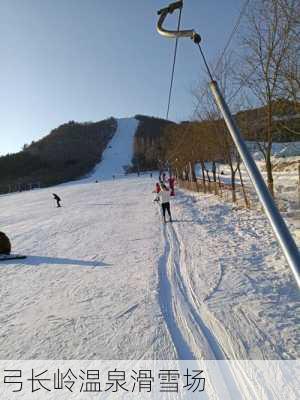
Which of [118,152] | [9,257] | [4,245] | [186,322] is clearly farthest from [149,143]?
[186,322]

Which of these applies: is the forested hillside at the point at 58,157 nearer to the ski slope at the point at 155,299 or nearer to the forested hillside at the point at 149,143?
the forested hillside at the point at 149,143

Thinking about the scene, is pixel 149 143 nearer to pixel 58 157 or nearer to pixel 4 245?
pixel 58 157

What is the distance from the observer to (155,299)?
5.48 metres

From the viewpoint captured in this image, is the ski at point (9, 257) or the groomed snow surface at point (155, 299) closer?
the groomed snow surface at point (155, 299)

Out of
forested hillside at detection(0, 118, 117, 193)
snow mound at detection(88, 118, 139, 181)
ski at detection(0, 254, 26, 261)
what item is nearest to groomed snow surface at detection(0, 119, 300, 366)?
ski at detection(0, 254, 26, 261)

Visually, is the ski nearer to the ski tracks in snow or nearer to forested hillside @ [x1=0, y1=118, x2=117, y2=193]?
the ski tracks in snow

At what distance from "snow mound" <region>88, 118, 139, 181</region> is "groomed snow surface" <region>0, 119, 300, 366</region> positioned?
237 ft

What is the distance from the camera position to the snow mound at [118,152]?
95.0 meters

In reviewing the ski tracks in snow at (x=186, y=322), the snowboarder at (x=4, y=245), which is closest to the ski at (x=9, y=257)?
the snowboarder at (x=4, y=245)

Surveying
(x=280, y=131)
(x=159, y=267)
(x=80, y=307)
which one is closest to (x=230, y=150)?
(x=280, y=131)

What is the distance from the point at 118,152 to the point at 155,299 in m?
126

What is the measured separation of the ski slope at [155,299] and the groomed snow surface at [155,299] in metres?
0.02

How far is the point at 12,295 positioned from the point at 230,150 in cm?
1475

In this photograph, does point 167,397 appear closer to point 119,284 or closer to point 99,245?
point 119,284
